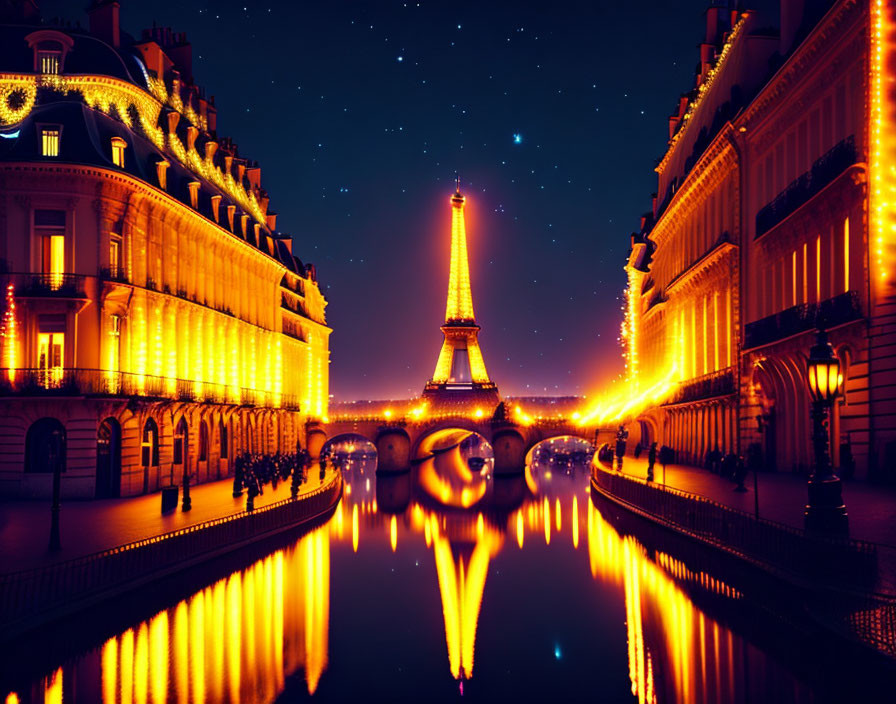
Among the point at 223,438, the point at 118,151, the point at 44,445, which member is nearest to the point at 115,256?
the point at 118,151

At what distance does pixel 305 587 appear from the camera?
25031mm

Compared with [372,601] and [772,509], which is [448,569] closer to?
[372,601]

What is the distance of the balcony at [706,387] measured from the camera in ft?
136

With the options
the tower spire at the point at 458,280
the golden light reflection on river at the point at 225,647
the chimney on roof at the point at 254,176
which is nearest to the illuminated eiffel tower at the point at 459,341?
the tower spire at the point at 458,280

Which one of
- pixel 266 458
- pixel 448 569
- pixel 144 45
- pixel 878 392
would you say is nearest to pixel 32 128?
pixel 144 45

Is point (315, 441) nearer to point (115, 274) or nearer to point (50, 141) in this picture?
point (115, 274)

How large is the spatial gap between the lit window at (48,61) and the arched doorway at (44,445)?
630 inches

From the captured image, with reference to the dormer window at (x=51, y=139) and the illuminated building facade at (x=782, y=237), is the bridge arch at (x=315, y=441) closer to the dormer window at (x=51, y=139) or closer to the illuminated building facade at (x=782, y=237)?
the illuminated building facade at (x=782, y=237)

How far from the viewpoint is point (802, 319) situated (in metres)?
32.0

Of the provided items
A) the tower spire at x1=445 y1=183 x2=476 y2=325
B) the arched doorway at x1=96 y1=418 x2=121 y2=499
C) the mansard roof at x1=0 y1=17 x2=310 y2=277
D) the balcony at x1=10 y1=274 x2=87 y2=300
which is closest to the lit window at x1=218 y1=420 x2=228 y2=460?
the mansard roof at x1=0 y1=17 x2=310 y2=277

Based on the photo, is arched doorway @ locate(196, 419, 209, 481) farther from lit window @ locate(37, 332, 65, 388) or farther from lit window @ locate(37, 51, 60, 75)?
lit window @ locate(37, 51, 60, 75)

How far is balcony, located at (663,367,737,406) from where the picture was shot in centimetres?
4144

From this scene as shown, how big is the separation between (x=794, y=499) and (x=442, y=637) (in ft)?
38.7

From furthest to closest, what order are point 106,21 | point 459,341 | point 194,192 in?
1. point 459,341
2. point 194,192
3. point 106,21
